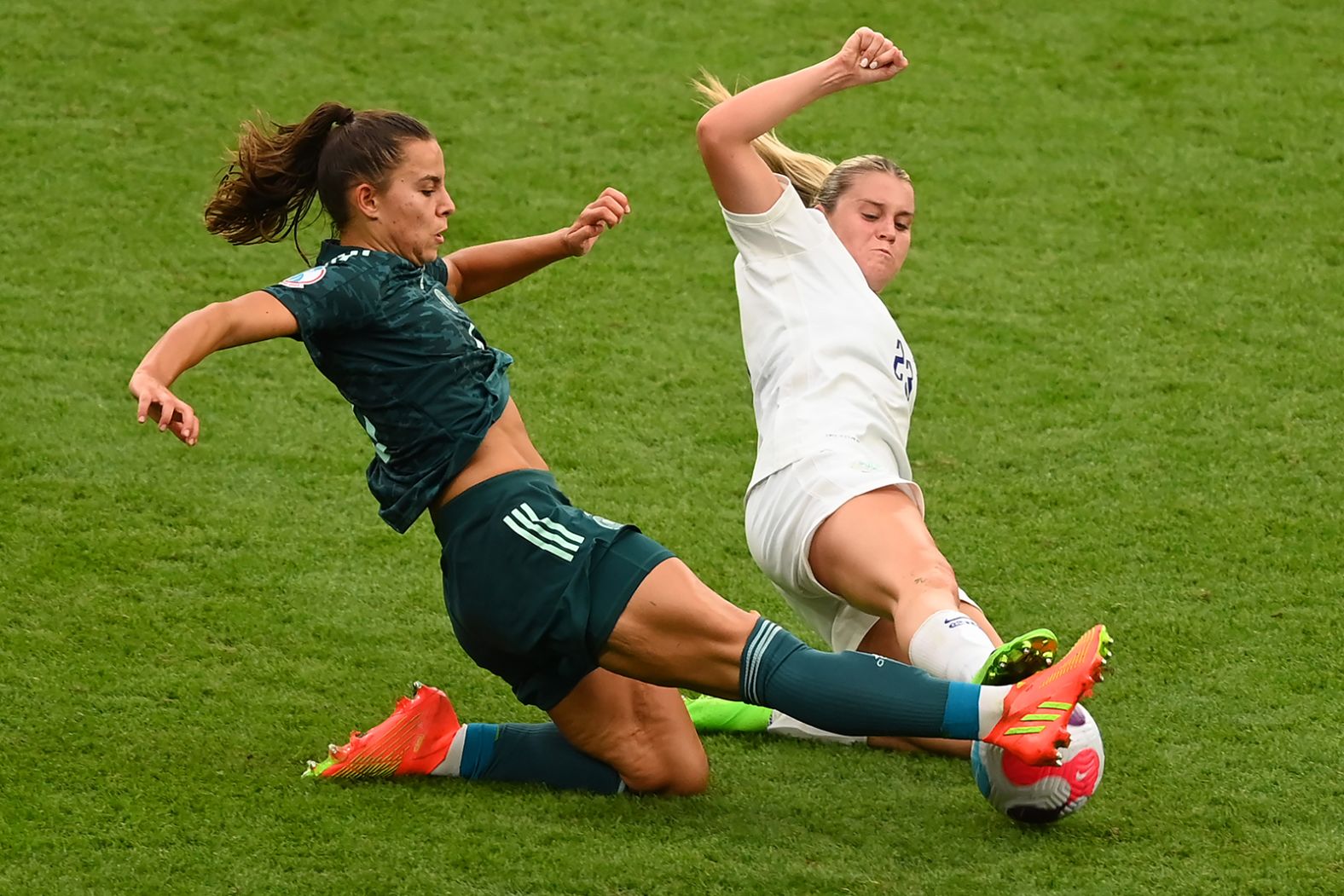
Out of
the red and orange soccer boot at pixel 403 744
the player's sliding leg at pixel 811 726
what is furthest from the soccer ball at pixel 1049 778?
the red and orange soccer boot at pixel 403 744

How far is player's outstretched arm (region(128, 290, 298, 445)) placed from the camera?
270cm

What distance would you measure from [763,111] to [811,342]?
0.50 meters

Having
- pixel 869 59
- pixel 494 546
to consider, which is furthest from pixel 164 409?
pixel 869 59

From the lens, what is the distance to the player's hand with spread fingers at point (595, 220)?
11.9 ft

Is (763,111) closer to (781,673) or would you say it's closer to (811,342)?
(811,342)

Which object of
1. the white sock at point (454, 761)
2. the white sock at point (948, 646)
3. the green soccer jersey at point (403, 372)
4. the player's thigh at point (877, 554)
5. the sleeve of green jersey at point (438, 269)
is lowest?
the white sock at point (454, 761)

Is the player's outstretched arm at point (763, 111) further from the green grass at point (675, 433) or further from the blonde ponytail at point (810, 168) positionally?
the green grass at point (675, 433)

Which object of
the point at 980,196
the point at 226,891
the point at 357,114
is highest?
the point at 357,114

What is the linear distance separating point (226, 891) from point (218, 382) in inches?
120

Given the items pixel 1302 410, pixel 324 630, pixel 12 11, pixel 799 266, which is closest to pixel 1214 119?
pixel 1302 410

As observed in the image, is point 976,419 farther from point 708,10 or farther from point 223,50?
point 223,50

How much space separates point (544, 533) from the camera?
10.3 feet

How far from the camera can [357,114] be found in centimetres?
342

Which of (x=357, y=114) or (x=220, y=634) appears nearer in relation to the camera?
(x=357, y=114)
